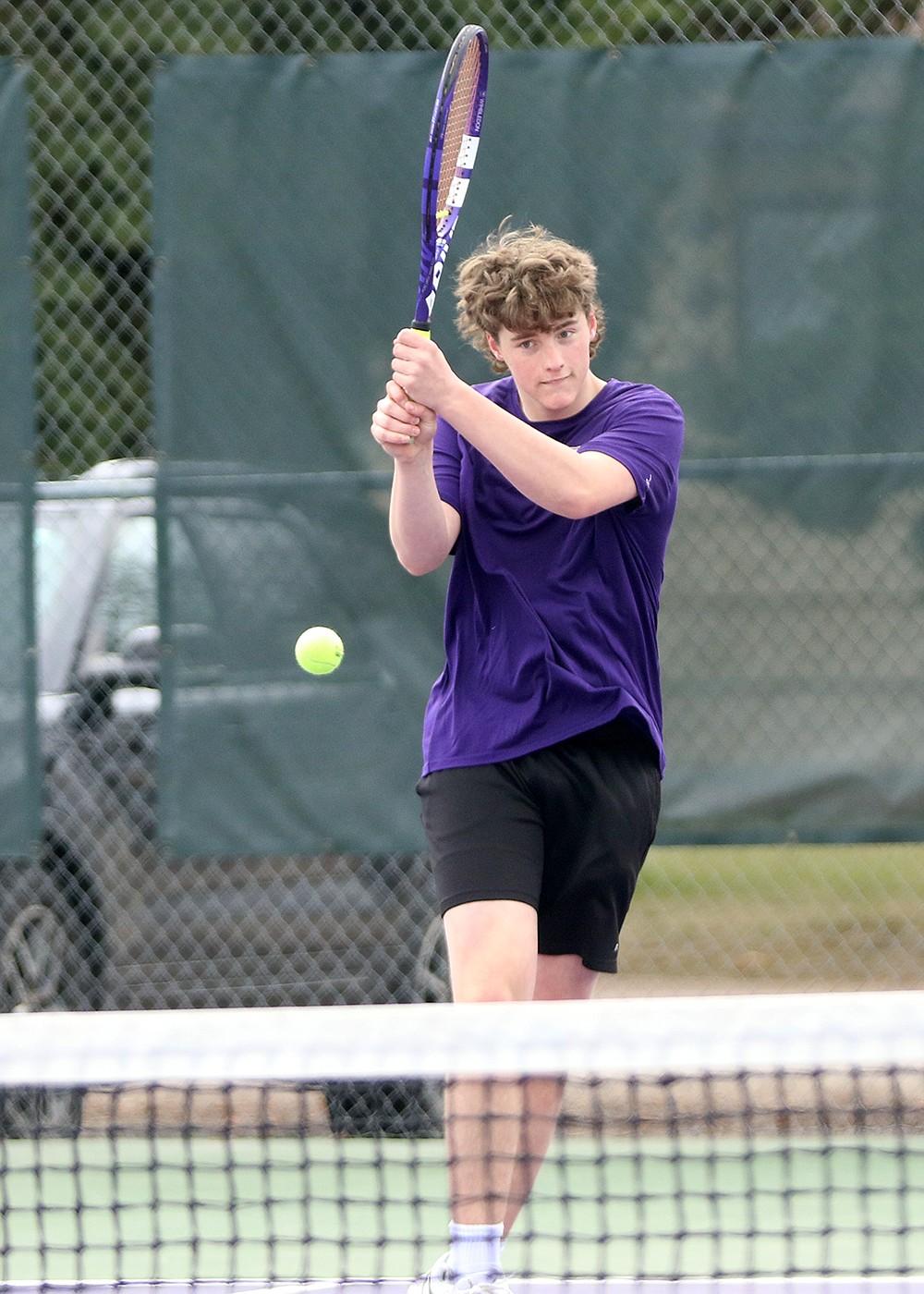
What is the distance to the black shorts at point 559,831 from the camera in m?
2.50

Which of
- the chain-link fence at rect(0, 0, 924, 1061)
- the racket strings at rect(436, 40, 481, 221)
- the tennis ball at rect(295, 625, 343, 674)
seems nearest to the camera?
the racket strings at rect(436, 40, 481, 221)

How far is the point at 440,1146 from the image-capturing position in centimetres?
412

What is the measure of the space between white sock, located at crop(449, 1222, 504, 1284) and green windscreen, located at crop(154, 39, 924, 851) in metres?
1.71

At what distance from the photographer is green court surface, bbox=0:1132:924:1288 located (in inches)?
122

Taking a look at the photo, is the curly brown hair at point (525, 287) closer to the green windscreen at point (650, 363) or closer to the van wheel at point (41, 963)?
the green windscreen at point (650, 363)

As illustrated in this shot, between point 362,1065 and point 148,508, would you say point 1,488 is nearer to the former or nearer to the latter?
point 148,508

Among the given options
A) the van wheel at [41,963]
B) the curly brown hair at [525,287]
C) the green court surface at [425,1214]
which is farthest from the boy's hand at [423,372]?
the van wheel at [41,963]

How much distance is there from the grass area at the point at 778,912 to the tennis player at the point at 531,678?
154 centimetres

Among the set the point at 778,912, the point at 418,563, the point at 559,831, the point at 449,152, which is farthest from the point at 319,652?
the point at 778,912

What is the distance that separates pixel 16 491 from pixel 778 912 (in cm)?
219

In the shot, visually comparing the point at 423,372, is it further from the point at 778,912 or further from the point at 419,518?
the point at 778,912

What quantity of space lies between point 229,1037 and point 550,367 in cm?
107

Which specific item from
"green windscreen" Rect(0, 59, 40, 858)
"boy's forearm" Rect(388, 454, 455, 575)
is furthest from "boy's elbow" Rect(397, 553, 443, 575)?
"green windscreen" Rect(0, 59, 40, 858)

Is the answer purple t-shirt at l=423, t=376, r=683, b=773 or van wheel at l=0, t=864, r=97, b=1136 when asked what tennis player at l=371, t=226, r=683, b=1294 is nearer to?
purple t-shirt at l=423, t=376, r=683, b=773
